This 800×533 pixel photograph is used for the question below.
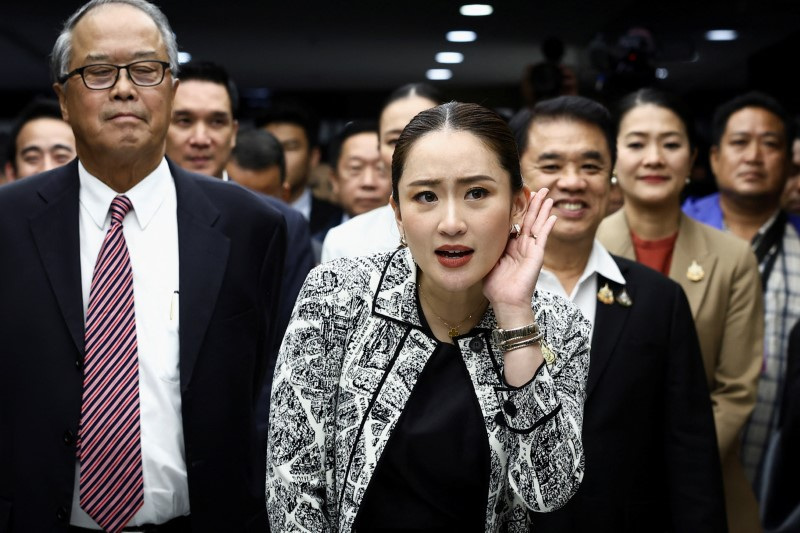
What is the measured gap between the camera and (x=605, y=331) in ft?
10.0

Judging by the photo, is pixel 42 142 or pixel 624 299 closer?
pixel 624 299

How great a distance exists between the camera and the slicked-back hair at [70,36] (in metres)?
2.80

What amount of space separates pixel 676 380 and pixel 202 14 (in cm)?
533

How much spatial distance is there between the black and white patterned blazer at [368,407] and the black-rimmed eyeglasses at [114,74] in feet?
2.79

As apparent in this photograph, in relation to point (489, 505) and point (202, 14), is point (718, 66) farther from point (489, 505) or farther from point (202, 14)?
point (489, 505)

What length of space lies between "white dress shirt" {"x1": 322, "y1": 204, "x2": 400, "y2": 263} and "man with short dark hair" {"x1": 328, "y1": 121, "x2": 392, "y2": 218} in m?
1.74

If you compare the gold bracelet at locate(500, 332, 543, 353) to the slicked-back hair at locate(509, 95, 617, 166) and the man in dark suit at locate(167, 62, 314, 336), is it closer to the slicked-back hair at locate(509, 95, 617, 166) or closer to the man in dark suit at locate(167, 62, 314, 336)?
the slicked-back hair at locate(509, 95, 617, 166)

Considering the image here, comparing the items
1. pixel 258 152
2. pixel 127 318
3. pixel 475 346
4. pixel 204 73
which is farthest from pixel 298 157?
pixel 475 346

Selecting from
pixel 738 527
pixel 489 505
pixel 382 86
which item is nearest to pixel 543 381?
pixel 489 505

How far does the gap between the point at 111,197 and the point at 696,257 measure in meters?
2.06

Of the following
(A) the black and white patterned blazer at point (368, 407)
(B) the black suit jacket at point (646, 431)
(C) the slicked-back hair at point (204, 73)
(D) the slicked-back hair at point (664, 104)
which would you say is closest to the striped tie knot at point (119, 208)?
(A) the black and white patterned blazer at point (368, 407)

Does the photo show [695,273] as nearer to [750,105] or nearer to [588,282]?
[588,282]

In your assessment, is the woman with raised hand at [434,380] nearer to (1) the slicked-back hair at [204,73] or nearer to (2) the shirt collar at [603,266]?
(2) the shirt collar at [603,266]

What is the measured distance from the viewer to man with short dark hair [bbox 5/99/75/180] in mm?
4453
